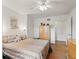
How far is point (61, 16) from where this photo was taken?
739 centimetres

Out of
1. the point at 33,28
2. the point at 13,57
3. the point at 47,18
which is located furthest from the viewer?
the point at 33,28

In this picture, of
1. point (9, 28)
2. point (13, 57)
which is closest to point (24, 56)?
point (13, 57)

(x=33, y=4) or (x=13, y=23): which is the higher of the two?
(x=33, y=4)

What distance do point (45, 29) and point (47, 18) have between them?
4.72 ft

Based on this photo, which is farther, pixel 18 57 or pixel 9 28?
pixel 9 28

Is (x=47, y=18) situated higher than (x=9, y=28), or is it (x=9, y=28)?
(x=47, y=18)

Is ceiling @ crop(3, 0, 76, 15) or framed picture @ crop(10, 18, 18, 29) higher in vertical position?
ceiling @ crop(3, 0, 76, 15)

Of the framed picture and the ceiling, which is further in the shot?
the framed picture

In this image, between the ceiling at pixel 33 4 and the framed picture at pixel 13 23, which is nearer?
the ceiling at pixel 33 4

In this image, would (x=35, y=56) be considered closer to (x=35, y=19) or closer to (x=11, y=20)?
(x=11, y=20)

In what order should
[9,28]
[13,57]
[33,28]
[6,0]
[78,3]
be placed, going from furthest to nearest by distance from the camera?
[33,28], [9,28], [6,0], [13,57], [78,3]

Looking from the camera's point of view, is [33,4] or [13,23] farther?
[13,23]

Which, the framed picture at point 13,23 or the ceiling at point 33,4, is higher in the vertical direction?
the ceiling at point 33,4

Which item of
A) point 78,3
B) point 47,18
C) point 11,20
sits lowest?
point 78,3
